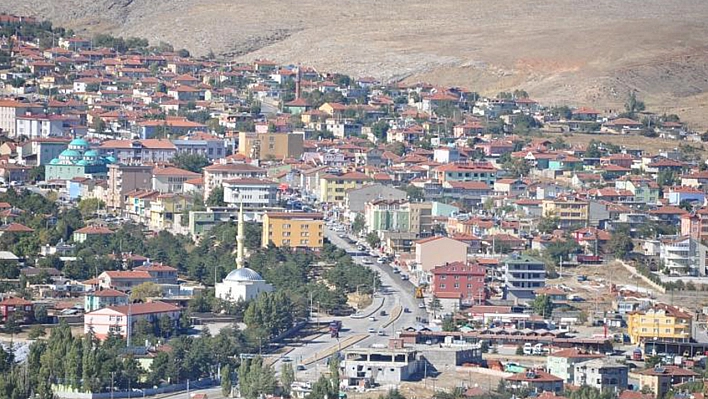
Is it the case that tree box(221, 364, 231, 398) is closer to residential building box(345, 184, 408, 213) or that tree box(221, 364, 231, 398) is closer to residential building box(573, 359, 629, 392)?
residential building box(573, 359, 629, 392)

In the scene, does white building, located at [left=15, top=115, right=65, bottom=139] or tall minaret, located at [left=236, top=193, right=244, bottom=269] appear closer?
tall minaret, located at [left=236, top=193, right=244, bottom=269]

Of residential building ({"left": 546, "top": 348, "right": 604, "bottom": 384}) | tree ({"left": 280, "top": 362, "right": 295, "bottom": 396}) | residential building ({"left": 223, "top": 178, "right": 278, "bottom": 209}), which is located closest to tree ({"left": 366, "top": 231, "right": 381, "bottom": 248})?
residential building ({"left": 223, "top": 178, "right": 278, "bottom": 209})

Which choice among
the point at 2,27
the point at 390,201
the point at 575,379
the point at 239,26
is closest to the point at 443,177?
the point at 390,201

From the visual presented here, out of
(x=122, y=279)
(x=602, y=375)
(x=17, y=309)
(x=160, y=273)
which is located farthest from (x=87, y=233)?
(x=602, y=375)

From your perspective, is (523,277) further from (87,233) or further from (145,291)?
(87,233)

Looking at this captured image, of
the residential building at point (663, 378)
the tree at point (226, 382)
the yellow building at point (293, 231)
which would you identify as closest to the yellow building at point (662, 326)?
the residential building at point (663, 378)

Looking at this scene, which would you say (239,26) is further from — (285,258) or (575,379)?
(575,379)

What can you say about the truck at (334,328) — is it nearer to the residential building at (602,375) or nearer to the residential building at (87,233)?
the residential building at (602,375)
